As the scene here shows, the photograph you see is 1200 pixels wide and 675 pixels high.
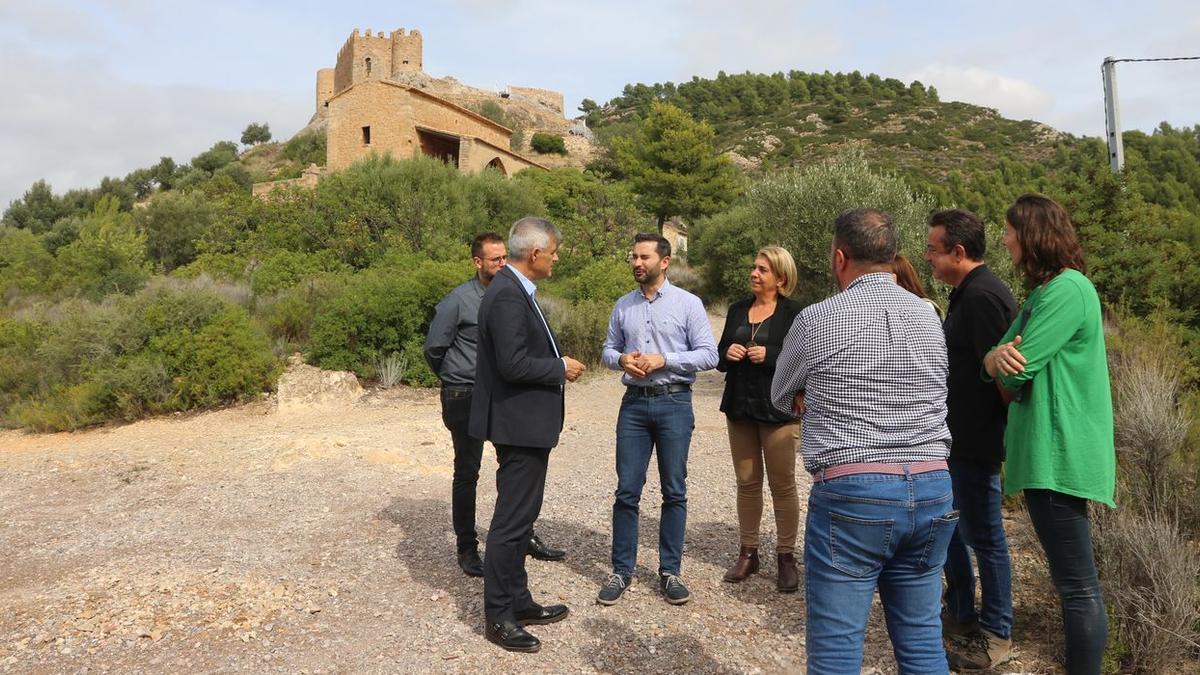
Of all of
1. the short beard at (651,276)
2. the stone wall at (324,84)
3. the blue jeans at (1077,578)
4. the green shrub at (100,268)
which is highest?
the stone wall at (324,84)

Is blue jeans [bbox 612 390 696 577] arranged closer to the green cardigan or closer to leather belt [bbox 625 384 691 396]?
leather belt [bbox 625 384 691 396]

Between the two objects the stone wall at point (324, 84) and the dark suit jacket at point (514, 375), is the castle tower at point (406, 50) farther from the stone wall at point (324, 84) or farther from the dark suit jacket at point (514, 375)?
the dark suit jacket at point (514, 375)

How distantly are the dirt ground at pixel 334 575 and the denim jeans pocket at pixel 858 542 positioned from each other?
1.46 m

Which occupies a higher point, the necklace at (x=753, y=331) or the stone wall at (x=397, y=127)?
the stone wall at (x=397, y=127)

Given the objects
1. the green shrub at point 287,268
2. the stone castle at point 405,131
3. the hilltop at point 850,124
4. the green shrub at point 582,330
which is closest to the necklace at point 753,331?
the green shrub at point 582,330

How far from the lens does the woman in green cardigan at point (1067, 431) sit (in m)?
2.47

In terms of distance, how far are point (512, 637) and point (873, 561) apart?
188cm

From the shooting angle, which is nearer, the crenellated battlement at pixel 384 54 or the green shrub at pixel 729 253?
the green shrub at pixel 729 253

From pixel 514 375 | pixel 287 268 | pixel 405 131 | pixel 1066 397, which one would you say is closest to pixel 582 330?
pixel 287 268

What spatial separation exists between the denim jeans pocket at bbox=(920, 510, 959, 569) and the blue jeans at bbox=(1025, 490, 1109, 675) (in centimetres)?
69

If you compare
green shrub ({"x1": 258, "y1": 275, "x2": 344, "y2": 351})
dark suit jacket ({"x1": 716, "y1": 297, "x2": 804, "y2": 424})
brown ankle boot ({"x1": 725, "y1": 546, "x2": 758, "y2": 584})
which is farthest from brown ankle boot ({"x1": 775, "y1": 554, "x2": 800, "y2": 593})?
green shrub ({"x1": 258, "y1": 275, "x2": 344, "y2": 351})

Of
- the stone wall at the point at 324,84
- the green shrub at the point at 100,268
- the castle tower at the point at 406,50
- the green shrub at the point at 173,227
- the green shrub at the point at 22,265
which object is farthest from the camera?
the stone wall at the point at 324,84

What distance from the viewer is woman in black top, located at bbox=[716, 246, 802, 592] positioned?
3.87 meters

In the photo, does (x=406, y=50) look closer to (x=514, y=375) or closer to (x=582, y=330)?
(x=582, y=330)
